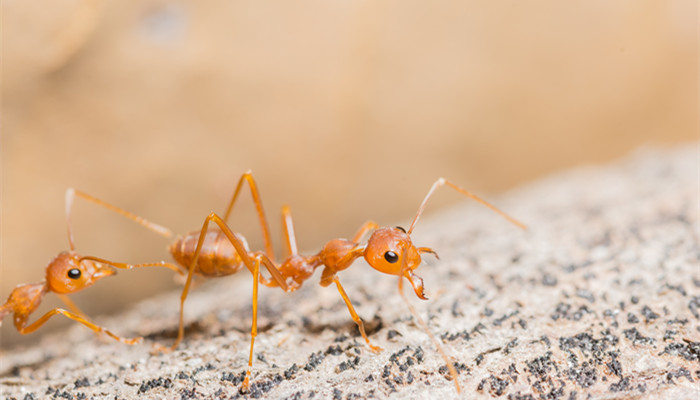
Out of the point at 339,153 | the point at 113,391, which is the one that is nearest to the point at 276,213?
the point at 339,153

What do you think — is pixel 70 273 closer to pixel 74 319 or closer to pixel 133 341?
pixel 74 319

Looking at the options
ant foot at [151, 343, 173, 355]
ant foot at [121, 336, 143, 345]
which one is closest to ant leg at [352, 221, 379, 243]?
ant foot at [151, 343, 173, 355]

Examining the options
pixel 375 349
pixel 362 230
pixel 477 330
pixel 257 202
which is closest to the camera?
pixel 375 349

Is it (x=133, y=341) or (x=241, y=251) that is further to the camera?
(x=133, y=341)

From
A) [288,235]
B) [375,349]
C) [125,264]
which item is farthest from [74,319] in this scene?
[375,349]

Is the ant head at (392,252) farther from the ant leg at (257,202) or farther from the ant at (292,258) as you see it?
the ant leg at (257,202)

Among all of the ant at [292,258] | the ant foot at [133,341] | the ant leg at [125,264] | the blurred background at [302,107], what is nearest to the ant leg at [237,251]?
the ant at [292,258]

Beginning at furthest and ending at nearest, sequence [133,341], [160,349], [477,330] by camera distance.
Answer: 1. [133,341]
2. [160,349]
3. [477,330]
